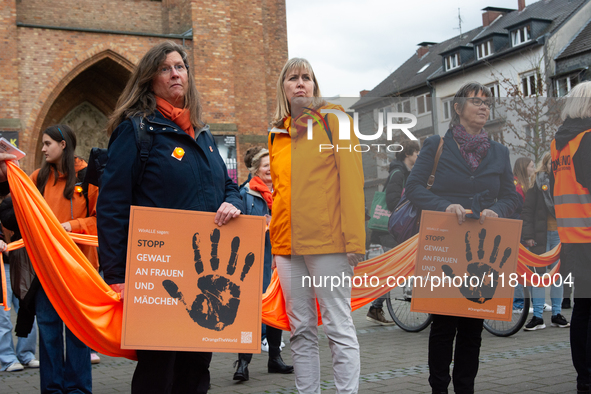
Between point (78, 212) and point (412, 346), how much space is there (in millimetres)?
3790

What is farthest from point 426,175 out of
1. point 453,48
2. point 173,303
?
point 453,48

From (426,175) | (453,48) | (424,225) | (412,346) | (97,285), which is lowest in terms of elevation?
(412,346)

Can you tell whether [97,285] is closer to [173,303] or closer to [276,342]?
[173,303]

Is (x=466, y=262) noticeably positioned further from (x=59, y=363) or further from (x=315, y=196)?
(x=59, y=363)

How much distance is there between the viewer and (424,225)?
3855 millimetres

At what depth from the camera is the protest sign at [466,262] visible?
381 cm

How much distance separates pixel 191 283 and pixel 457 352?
187 centimetres

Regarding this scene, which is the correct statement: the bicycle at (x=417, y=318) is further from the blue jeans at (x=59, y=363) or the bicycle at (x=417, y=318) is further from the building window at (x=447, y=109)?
the blue jeans at (x=59, y=363)

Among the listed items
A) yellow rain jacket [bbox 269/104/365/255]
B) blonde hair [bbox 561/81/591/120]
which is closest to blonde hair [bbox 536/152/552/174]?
blonde hair [bbox 561/81/591/120]

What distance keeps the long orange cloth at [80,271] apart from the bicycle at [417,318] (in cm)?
210

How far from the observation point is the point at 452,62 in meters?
38.8

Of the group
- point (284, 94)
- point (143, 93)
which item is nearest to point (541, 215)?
point (284, 94)

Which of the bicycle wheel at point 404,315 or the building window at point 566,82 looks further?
the building window at point 566,82

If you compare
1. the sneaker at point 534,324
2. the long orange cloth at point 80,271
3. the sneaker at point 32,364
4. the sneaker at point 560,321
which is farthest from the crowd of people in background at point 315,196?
the sneaker at point 560,321
